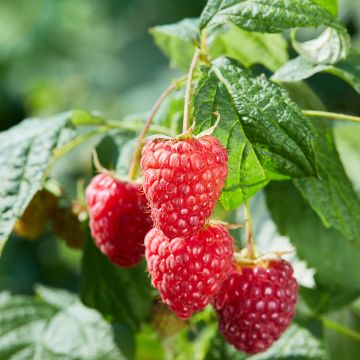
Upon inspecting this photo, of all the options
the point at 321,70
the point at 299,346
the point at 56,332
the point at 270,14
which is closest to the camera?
the point at 270,14

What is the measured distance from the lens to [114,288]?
5.55 feet

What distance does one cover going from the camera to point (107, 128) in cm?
168

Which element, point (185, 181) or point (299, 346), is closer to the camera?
point (185, 181)

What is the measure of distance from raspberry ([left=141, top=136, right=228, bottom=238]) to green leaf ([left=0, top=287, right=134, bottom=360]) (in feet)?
2.21

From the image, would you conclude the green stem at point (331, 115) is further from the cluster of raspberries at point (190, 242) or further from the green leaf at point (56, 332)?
the green leaf at point (56, 332)

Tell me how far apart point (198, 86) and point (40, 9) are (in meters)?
4.77

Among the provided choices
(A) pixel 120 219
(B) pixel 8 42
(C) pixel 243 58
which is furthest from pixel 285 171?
(B) pixel 8 42

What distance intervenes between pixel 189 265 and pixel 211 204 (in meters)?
0.11

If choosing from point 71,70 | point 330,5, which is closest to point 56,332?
point 330,5

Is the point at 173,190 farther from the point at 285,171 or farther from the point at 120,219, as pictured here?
the point at 120,219

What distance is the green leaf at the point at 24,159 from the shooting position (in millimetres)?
1407

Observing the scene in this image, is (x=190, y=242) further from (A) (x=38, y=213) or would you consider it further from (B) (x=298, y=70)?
(A) (x=38, y=213)

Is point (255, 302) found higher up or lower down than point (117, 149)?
lower down

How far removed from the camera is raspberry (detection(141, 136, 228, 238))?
1158 millimetres
